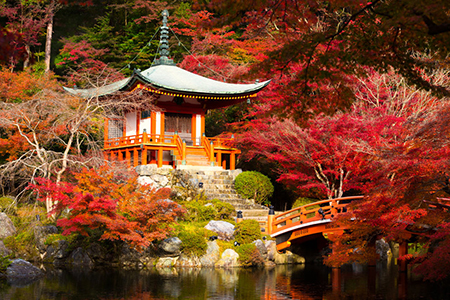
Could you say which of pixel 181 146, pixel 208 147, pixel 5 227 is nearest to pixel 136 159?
pixel 181 146

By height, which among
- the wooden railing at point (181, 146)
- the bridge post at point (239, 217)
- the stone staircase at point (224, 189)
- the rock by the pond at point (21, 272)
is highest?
the wooden railing at point (181, 146)

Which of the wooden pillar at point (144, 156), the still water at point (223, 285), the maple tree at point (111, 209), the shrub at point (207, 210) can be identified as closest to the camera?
the still water at point (223, 285)

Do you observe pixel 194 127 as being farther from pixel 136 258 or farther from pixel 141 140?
pixel 136 258

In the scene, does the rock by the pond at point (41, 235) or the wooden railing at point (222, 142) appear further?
the wooden railing at point (222, 142)

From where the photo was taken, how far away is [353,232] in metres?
13.9

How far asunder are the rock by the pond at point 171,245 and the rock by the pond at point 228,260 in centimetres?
134

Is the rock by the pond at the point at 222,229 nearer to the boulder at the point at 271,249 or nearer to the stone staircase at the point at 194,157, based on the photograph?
the boulder at the point at 271,249

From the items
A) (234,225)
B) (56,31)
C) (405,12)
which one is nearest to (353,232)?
(234,225)

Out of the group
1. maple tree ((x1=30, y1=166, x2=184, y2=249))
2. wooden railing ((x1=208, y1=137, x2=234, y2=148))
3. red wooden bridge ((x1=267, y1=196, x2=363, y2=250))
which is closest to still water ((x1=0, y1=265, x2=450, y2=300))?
maple tree ((x1=30, y1=166, x2=184, y2=249))

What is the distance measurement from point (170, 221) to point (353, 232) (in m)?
5.26

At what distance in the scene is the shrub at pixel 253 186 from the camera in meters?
19.4

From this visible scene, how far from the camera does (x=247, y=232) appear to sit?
15.5 meters

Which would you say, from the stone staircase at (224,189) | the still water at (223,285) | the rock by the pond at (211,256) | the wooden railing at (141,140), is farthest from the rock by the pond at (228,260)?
the wooden railing at (141,140)

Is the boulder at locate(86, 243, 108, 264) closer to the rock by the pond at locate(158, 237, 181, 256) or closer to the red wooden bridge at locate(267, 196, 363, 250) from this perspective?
the rock by the pond at locate(158, 237, 181, 256)
